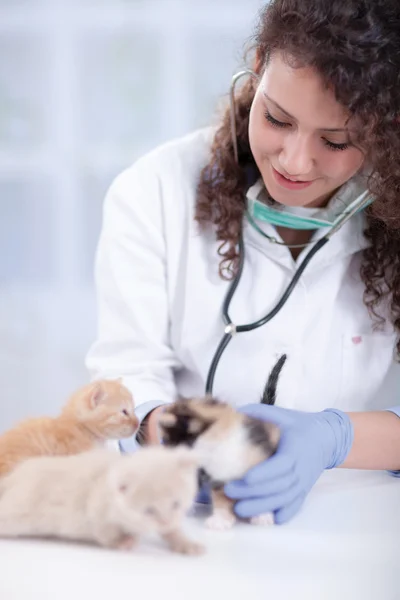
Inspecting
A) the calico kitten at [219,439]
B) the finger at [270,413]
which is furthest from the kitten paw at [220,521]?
the finger at [270,413]

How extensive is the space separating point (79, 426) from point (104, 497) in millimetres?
149

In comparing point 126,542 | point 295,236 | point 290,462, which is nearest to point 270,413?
point 290,462

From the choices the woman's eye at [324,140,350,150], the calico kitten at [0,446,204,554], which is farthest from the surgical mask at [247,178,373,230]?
the calico kitten at [0,446,204,554]

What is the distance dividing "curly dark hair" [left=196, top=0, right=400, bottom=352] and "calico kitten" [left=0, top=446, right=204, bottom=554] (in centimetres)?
57

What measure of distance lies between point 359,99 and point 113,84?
1385 millimetres

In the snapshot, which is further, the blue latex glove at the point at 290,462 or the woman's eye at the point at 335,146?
the woman's eye at the point at 335,146

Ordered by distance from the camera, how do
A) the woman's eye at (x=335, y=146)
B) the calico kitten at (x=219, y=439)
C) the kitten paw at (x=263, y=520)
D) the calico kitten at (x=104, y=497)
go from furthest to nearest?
the woman's eye at (x=335, y=146)
the kitten paw at (x=263, y=520)
the calico kitten at (x=219, y=439)
the calico kitten at (x=104, y=497)

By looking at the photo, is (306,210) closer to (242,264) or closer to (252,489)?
(242,264)

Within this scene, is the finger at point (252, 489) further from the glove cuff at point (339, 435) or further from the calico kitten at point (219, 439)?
the glove cuff at point (339, 435)

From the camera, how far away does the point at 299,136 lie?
1.04m

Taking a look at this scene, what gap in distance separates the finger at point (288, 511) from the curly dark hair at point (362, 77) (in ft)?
1.62

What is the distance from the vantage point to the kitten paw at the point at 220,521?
0.82 meters

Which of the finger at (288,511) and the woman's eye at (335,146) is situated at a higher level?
the woman's eye at (335,146)

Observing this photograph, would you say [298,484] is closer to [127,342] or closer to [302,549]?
[302,549]
